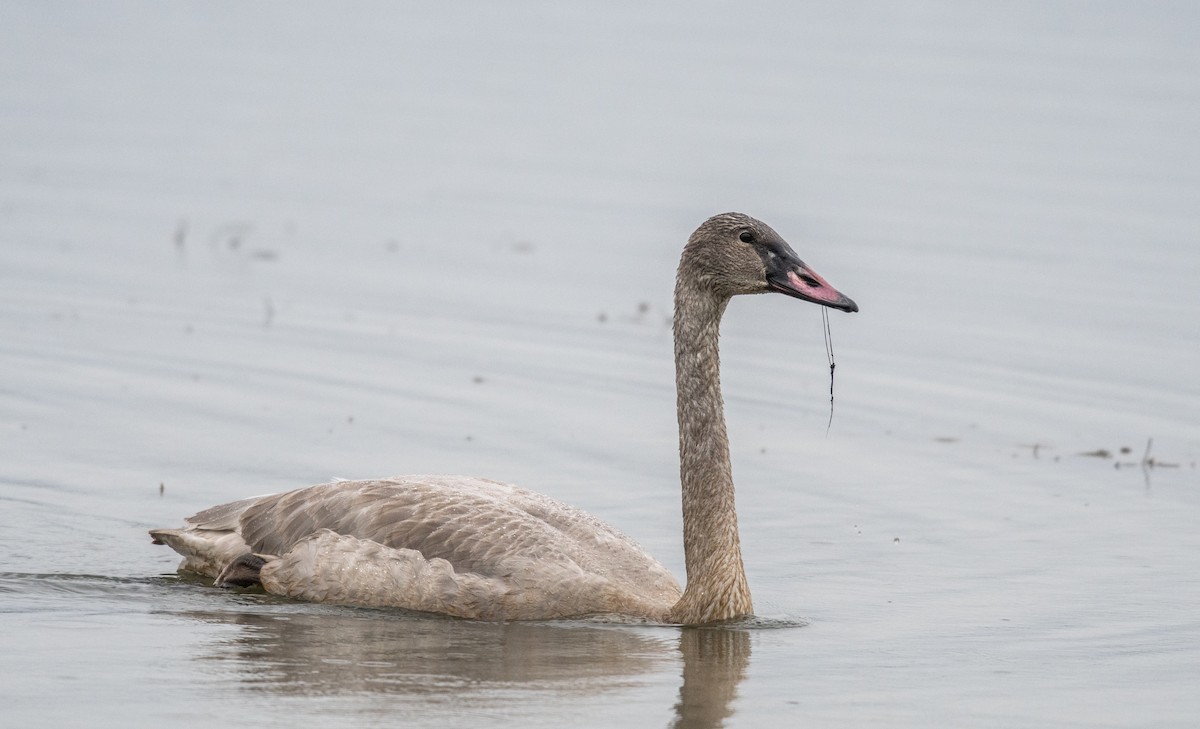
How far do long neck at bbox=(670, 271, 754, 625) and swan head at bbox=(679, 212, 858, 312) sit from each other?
13 cm

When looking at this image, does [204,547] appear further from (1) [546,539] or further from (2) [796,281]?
(2) [796,281]

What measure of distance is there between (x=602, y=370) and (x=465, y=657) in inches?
262

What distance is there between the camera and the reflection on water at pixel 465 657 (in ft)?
28.7

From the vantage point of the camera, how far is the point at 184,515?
12.1 metres

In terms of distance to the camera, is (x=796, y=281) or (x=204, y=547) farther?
(x=204, y=547)

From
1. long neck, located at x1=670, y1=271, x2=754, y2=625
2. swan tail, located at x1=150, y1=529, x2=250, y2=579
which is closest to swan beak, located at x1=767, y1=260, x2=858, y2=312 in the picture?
long neck, located at x1=670, y1=271, x2=754, y2=625

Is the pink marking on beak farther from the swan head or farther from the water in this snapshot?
the water

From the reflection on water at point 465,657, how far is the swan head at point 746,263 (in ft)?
5.65

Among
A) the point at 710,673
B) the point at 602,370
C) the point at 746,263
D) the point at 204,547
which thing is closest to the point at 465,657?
the point at 710,673

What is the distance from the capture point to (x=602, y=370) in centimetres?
1580

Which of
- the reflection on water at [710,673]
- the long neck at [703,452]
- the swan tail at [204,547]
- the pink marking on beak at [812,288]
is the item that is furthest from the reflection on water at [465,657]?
the pink marking on beak at [812,288]

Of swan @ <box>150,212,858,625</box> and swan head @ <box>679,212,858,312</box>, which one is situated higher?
swan head @ <box>679,212,858,312</box>

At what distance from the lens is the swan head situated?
10.1 m

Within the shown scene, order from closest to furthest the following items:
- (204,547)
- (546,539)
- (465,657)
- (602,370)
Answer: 1. (465,657)
2. (546,539)
3. (204,547)
4. (602,370)
